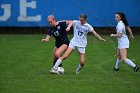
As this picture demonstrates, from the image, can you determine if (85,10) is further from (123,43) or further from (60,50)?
(60,50)

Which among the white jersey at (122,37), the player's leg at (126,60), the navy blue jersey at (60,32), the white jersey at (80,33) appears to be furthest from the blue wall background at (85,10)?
the white jersey at (80,33)

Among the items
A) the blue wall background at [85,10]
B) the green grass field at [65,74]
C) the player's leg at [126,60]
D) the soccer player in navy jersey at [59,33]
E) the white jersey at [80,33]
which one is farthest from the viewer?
the blue wall background at [85,10]

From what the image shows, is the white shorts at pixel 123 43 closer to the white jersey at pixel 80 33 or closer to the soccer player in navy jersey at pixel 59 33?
the white jersey at pixel 80 33

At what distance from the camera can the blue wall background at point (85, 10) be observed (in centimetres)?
2942

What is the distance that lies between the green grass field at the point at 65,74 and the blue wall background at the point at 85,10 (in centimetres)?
345

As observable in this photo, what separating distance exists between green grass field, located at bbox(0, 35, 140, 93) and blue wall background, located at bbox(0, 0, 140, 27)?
136 inches

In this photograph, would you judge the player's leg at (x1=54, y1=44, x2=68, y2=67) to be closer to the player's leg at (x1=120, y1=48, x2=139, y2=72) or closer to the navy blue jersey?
the navy blue jersey

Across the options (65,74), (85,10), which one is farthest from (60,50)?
(85,10)

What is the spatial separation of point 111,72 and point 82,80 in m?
2.28

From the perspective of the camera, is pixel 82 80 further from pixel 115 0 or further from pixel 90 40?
pixel 115 0

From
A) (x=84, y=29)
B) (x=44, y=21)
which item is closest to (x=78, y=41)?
(x=84, y=29)

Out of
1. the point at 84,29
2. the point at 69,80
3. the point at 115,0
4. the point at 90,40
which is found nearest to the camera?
the point at 69,80

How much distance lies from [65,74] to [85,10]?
43.5 feet

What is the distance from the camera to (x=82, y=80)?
1514 cm
